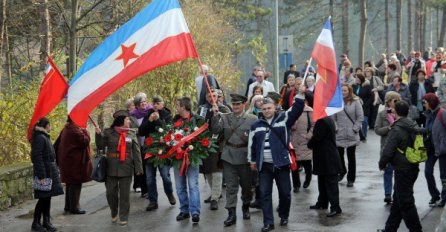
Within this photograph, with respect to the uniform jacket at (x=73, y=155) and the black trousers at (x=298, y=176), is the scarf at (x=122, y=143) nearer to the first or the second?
the uniform jacket at (x=73, y=155)

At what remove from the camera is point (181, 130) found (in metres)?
11.6

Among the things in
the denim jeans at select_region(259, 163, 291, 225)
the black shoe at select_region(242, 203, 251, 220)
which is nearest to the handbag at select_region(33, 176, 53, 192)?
the black shoe at select_region(242, 203, 251, 220)

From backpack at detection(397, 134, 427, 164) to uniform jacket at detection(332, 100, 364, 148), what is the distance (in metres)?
3.83

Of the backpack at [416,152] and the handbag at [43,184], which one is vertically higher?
the backpack at [416,152]

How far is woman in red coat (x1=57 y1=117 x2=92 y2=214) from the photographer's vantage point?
12328 millimetres

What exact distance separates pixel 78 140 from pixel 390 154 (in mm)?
5067

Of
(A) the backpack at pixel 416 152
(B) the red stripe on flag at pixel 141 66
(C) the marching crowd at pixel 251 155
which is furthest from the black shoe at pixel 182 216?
(A) the backpack at pixel 416 152

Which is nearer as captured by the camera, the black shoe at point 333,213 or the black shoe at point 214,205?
the black shoe at point 333,213

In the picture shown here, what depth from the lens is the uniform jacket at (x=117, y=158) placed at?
11.2 m

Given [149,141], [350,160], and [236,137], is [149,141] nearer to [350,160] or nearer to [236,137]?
[236,137]

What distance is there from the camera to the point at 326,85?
422 inches

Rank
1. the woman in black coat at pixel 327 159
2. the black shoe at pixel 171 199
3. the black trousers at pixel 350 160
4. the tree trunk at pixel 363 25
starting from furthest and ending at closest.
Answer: the tree trunk at pixel 363 25, the black trousers at pixel 350 160, the black shoe at pixel 171 199, the woman in black coat at pixel 327 159

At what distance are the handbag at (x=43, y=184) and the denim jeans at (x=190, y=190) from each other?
1.81 m

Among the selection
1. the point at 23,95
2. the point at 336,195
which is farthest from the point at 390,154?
the point at 23,95
